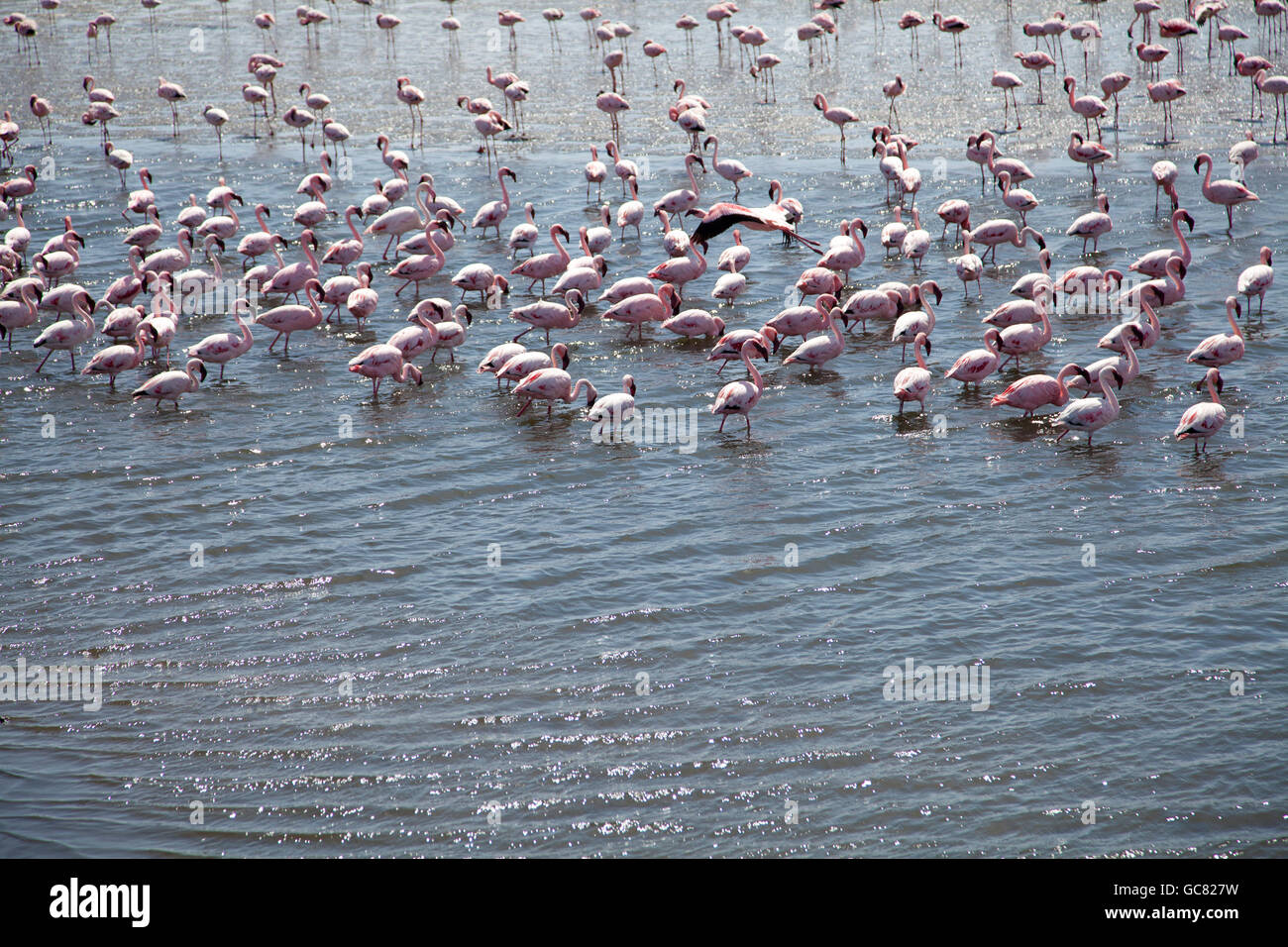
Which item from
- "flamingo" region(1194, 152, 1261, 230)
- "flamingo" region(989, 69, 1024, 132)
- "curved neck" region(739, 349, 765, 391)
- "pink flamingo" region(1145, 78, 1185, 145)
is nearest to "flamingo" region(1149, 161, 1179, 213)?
"flamingo" region(1194, 152, 1261, 230)

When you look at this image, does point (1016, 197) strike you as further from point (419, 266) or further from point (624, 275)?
point (419, 266)

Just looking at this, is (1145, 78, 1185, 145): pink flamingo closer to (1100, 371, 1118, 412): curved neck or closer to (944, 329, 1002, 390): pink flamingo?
(944, 329, 1002, 390): pink flamingo

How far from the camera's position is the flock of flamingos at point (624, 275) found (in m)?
13.3

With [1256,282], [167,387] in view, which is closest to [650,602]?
[167,387]

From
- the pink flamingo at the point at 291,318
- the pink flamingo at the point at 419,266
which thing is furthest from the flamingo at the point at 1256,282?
the pink flamingo at the point at 291,318

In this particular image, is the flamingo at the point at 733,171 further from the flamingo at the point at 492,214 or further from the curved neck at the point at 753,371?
→ the curved neck at the point at 753,371

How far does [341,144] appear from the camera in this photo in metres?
23.8

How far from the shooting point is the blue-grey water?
7402mm

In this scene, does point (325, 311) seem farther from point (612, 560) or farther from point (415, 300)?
point (612, 560)

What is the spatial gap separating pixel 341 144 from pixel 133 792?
60.4ft

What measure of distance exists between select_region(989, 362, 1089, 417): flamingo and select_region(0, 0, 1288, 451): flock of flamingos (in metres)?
0.02

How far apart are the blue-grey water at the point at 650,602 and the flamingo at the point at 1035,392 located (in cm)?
28

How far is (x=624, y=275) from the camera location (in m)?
17.0
